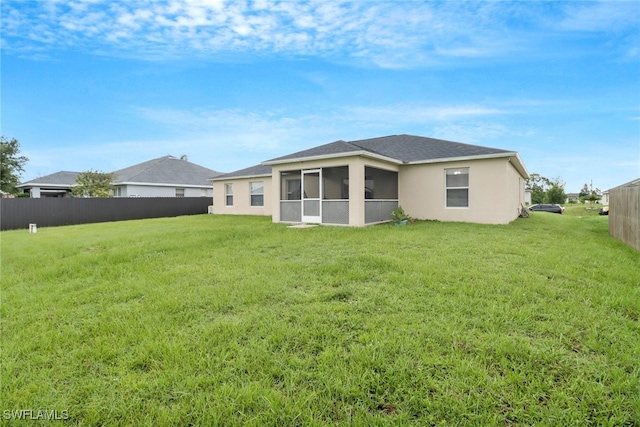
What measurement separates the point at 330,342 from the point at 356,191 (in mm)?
8592

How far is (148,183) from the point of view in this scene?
23.9 m

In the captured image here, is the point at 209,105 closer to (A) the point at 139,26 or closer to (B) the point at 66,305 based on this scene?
(A) the point at 139,26

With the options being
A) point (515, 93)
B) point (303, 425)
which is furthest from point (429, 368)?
point (515, 93)

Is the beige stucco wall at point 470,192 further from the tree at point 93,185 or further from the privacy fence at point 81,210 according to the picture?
the tree at point 93,185

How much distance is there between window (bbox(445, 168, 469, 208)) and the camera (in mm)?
12273

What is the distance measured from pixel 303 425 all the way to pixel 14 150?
37.9m

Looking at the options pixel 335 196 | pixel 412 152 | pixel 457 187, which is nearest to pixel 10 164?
pixel 335 196

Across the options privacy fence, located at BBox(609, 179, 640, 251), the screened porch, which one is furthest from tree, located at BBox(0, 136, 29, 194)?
privacy fence, located at BBox(609, 179, 640, 251)

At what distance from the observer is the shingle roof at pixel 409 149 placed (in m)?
11.8

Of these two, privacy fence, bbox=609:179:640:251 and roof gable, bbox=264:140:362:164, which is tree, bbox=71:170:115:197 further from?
privacy fence, bbox=609:179:640:251

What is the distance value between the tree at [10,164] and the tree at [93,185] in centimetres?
910

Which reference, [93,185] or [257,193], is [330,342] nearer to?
[257,193]

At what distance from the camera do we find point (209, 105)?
55.1ft

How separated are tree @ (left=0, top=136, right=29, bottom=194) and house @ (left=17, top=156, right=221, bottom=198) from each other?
1.75 meters
